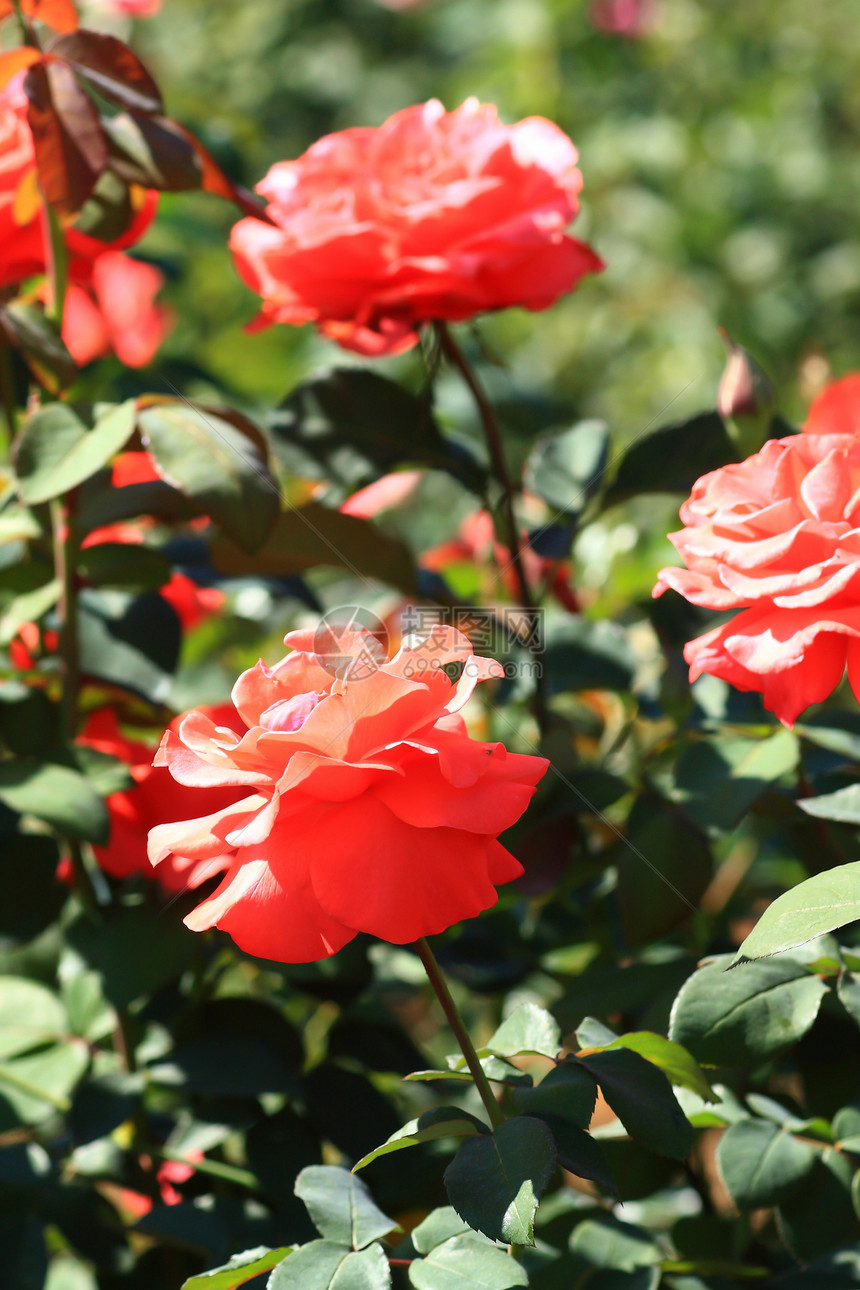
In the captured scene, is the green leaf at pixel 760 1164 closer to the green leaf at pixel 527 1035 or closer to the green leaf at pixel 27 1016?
the green leaf at pixel 527 1035

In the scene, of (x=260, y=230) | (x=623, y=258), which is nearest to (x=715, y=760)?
(x=260, y=230)

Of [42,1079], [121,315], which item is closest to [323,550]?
[42,1079]

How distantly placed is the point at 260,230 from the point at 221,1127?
0.49m

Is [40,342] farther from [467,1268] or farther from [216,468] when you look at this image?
[467,1268]

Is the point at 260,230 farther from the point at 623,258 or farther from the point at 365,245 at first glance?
the point at 623,258

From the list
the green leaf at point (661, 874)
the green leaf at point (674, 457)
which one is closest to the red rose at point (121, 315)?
the green leaf at point (674, 457)

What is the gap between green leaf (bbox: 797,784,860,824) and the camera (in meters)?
0.45

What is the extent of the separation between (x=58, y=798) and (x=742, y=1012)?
30cm

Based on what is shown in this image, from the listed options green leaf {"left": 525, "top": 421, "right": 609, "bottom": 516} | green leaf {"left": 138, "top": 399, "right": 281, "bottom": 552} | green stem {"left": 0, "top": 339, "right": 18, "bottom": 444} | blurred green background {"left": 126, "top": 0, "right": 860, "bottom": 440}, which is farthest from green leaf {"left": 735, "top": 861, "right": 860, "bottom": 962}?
blurred green background {"left": 126, "top": 0, "right": 860, "bottom": 440}

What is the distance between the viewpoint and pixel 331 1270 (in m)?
0.37

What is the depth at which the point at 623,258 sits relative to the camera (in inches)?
80.2

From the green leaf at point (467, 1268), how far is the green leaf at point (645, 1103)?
0.19 ft

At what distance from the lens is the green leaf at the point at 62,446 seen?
1.65ft

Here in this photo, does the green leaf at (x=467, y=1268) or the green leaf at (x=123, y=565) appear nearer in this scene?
the green leaf at (x=467, y=1268)
